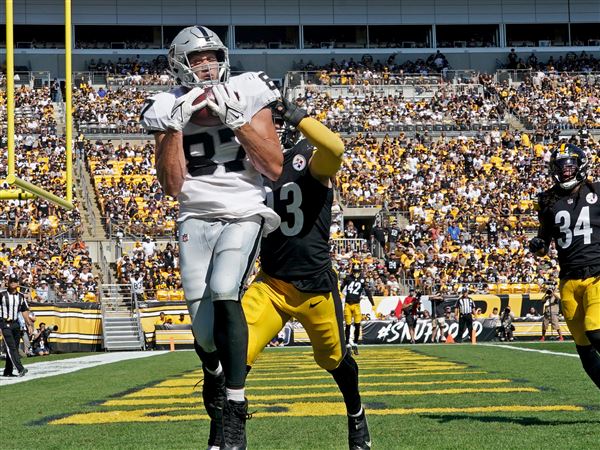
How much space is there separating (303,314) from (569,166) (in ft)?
7.93

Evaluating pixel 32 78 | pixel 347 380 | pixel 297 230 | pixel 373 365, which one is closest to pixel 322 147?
pixel 297 230

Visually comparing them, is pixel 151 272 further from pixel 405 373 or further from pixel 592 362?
pixel 592 362

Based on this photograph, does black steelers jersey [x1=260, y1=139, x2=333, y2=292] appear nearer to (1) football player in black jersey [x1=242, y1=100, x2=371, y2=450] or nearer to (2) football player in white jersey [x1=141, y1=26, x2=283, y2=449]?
(1) football player in black jersey [x1=242, y1=100, x2=371, y2=450]

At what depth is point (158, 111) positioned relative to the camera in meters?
4.54

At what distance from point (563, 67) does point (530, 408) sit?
3803 centimetres

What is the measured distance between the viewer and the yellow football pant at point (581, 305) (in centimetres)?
630

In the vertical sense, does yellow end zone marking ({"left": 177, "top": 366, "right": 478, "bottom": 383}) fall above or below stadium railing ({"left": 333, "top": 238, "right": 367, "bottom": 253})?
below

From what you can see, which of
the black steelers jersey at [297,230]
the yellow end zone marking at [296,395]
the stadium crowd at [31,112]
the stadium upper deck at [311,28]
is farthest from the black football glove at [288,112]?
the stadium upper deck at [311,28]

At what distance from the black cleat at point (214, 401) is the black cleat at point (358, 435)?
84 cm

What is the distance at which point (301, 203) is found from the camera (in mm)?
5430

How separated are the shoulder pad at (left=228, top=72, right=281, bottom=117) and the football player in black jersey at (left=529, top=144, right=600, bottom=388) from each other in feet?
9.13

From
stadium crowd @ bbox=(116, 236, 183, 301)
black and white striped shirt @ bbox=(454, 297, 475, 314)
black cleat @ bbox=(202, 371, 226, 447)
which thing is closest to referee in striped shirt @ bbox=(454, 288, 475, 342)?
black and white striped shirt @ bbox=(454, 297, 475, 314)

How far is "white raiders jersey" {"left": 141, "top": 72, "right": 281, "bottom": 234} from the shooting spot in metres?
4.58

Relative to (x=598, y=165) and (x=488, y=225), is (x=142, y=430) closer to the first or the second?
(x=488, y=225)
